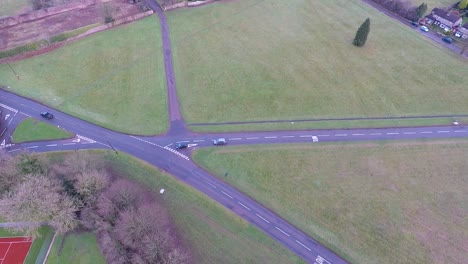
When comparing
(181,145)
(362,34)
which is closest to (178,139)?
(181,145)

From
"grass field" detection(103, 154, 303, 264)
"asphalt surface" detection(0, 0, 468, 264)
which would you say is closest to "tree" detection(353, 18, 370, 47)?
"asphalt surface" detection(0, 0, 468, 264)

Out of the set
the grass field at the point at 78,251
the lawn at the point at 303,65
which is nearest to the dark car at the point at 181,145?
the lawn at the point at 303,65

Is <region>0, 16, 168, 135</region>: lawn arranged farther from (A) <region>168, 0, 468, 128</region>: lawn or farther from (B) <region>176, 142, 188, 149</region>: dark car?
(A) <region>168, 0, 468, 128</region>: lawn

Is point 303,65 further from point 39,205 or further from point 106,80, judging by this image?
point 39,205

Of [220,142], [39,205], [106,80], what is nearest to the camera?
[39,205]

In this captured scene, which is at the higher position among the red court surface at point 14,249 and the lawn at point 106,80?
the lawn at point 106,80

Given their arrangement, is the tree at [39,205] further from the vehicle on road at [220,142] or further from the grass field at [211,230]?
the vehicle on road at [220,142]
